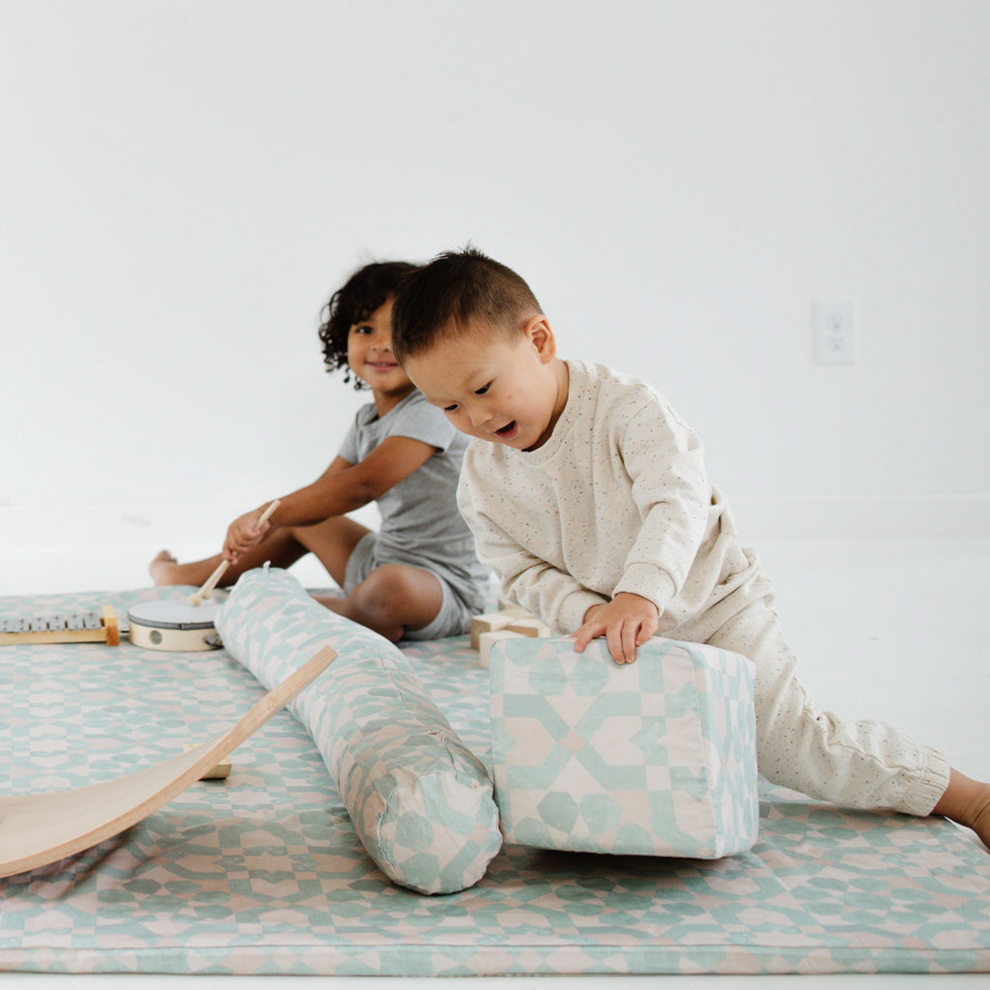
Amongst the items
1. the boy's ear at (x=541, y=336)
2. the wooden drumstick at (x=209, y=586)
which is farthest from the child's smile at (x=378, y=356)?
the boy's ear at (x=541, y=336)

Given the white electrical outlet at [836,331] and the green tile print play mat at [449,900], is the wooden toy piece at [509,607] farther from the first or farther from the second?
the white electrical outlet at [836,331]

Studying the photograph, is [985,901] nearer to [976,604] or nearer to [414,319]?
[414,319]

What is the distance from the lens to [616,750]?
0.68 meters

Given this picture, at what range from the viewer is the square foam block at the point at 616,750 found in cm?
68

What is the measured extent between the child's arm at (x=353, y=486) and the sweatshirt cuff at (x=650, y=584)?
2.17ft

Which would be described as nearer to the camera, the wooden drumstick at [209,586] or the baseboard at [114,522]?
the wooden drumstick at [209,586]

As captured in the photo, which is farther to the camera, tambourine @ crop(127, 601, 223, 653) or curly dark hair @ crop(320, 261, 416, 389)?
curly dark hair @ crop(320, 261, 416, 389)

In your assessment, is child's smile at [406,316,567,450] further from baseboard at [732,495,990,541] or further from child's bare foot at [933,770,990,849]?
baseboard at [732,495,990,541]

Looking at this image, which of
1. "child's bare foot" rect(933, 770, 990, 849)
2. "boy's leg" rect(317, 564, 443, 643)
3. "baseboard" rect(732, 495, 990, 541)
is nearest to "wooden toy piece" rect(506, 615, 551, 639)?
"boy's leg" rect(317, 564, 443, 643)

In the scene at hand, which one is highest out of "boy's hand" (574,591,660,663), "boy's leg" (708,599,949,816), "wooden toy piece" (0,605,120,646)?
"boy's hand" (574,591,660,663)

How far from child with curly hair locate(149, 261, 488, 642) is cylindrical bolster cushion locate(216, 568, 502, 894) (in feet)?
0.89

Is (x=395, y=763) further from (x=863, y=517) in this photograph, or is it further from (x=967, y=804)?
(x=863, y=517)

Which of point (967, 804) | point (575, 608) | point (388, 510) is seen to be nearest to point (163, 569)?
point (388, 510)

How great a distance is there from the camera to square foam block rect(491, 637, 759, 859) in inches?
26.6
